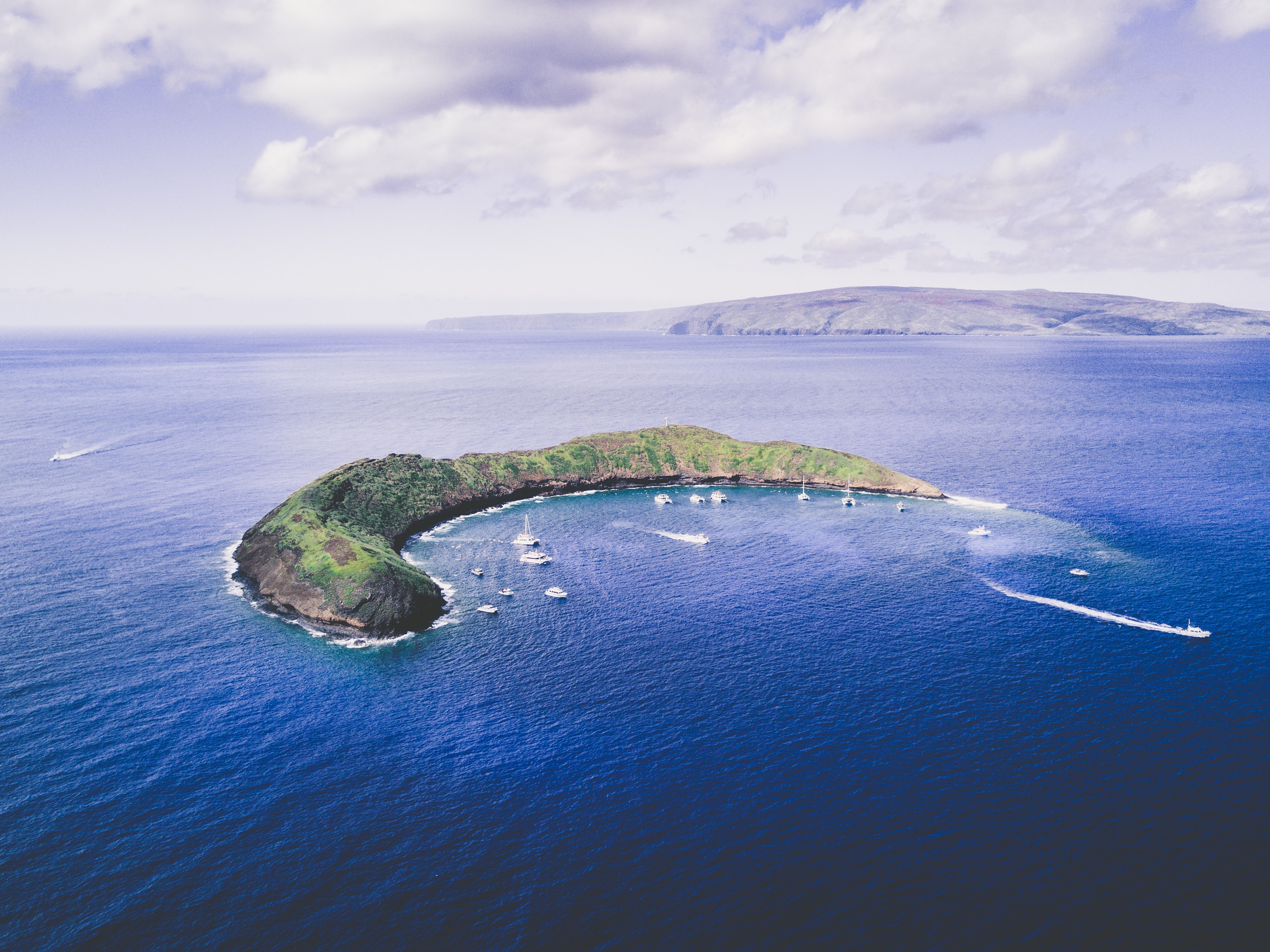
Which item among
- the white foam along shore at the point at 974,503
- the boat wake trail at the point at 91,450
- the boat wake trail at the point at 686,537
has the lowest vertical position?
the boat wake trail at the point at 686,537

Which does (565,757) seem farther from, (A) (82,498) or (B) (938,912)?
(A) (82,498)

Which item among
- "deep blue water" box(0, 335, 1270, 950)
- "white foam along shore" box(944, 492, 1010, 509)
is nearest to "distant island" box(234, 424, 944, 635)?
"white foam along shore" box(944, 492, 1010, 509)

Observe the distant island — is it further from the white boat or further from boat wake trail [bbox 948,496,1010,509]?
the white boat

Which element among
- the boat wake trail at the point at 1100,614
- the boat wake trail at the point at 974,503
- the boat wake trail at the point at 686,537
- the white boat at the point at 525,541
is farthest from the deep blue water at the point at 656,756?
the boat wake trail at the point at 974,503

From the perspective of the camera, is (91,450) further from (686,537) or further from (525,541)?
(686,537)

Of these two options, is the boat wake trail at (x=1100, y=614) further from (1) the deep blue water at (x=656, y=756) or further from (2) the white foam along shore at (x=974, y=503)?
(2) the white foam along shore at (x=974, y=503)

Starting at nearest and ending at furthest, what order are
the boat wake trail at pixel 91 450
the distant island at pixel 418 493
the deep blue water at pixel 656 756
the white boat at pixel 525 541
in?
the deep blue water at pixel 656 756
the distant island at pixel 418 493
the white boat at pixel 525 541
the boat wake trail at pixel 91 450

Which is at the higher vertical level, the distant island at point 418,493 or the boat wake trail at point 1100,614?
the distant island at point 418,493

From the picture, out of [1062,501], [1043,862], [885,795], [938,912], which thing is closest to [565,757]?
[885,795]
